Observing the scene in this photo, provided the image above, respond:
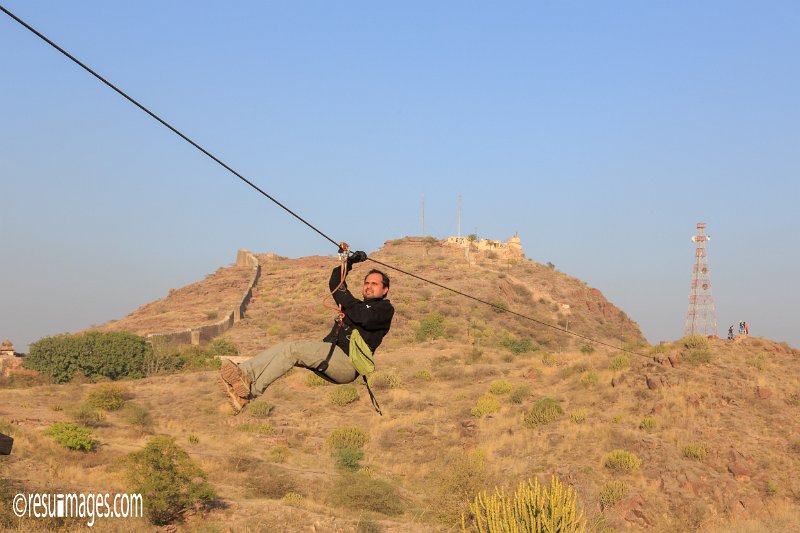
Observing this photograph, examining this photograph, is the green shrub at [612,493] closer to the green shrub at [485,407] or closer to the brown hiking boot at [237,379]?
the green shrub at [485,407]

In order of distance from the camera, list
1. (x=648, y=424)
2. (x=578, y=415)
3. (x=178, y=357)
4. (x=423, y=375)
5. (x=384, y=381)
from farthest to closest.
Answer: (x=178, y=357) → (x=423, y=375) → (x=384, y=381) → (x=578, y=415) → (x=648, y=424)

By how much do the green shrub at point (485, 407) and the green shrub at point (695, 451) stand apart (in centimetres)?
1136

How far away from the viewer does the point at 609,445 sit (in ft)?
109

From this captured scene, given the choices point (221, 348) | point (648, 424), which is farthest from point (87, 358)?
point (648, 424)

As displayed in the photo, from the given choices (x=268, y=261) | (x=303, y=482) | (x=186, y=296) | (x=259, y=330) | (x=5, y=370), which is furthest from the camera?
(x=268, y=261)

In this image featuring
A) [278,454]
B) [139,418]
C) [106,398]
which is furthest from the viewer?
[106,398]

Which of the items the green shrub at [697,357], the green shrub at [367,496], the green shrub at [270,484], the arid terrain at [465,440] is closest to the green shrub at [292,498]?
the arid terrain at [465,440]

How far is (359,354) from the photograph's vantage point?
9.48 m

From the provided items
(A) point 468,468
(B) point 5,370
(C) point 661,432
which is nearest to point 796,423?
(C) point 661,432

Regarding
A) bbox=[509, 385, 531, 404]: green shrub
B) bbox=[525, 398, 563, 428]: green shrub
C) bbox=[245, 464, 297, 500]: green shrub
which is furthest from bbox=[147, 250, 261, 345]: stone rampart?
bbox=[525, 398, 563, 428]: green shrub

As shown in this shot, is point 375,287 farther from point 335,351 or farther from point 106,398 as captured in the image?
point 106,398

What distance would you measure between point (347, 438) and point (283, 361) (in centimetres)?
3071

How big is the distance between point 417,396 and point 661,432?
55.3ft

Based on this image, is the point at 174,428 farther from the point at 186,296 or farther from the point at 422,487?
the point at 186,296
